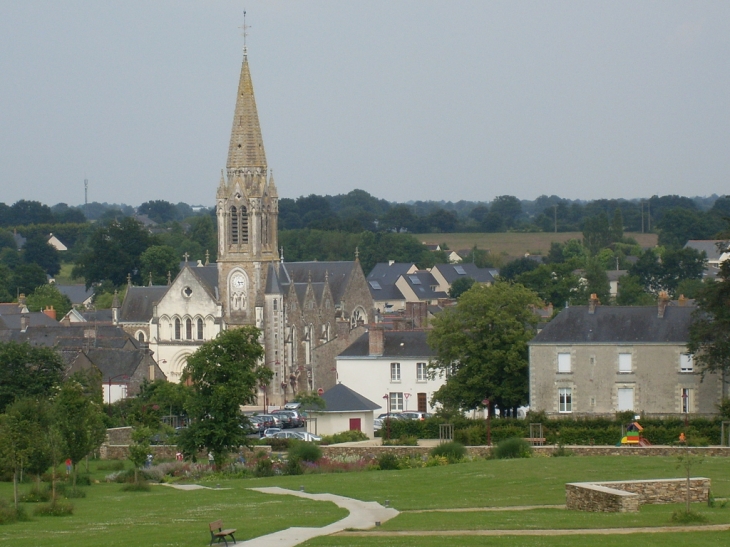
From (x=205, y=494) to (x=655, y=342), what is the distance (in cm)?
2535

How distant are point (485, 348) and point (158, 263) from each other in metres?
68.7

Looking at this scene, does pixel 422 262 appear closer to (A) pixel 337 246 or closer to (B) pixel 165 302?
(A) pixel 337 246

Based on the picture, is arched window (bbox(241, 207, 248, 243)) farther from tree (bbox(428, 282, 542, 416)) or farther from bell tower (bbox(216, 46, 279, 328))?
tree (bbox(428, 282, 542, 416))

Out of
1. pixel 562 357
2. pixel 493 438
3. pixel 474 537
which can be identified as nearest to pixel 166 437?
pixel 493 438

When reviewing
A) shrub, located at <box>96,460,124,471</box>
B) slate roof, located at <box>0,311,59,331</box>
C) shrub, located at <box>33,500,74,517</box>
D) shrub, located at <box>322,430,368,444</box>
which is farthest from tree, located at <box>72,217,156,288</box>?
shrub, located at <box>33,500,74,517</box>

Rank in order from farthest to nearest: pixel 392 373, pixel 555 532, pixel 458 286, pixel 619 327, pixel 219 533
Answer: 1. pixel 458 286
2. pixel 392 373
3. pixel 619 327
4. pixel 555 532
5. pixel 219 533

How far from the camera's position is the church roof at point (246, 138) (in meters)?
89.1

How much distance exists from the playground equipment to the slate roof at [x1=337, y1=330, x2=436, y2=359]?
22.7m

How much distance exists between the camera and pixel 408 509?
33.8m

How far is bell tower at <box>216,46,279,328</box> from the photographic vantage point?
3504 inches

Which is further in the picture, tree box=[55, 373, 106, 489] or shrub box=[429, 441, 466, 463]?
shrub box=[429, 441, 466, 463]

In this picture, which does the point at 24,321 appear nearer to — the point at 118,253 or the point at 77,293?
the point at 118,253

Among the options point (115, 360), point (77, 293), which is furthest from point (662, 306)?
point (77, 293)

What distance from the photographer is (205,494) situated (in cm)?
3909
